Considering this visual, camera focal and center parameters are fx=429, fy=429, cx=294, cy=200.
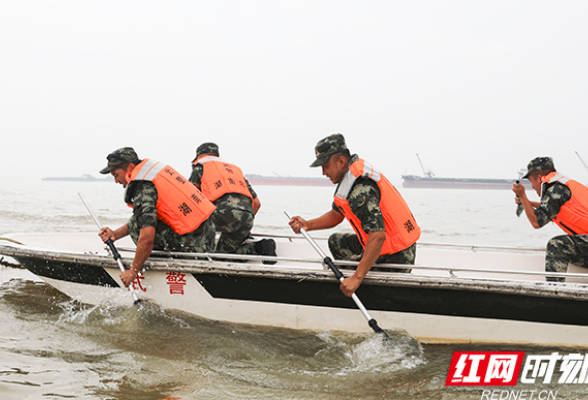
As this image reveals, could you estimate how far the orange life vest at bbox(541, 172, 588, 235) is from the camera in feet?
13.3

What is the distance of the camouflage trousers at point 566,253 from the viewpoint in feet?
13.6

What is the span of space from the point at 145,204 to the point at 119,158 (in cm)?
53

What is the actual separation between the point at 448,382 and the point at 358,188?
1.62 meters

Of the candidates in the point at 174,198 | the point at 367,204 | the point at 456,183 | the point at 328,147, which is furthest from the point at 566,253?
the point at 456,183

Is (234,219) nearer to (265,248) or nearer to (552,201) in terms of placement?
(265,248)

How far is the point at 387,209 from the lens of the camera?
3.56 metres

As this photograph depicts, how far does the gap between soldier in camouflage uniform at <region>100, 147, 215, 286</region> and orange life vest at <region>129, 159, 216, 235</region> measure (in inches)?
2.7

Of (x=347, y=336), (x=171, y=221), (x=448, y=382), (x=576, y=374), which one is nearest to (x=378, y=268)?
(x=347, y=336)

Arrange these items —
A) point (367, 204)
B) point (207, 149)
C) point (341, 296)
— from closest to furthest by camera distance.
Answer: point (367, 204) → point (341, 296) → point (207, 149)

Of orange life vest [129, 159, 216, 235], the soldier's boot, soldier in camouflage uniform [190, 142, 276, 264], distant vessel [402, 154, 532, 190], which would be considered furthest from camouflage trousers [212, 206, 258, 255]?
distant vessel [402, 154, 532, 190]

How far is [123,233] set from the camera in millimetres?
4547

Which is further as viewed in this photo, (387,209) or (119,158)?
(119,158)

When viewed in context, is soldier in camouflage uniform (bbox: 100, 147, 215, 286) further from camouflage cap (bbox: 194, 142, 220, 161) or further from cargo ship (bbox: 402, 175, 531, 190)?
cargo ship (bbox: 402, 175, 531, 190)

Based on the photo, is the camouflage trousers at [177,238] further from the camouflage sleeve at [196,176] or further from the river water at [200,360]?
the camouflage sleeve at [196,176]
